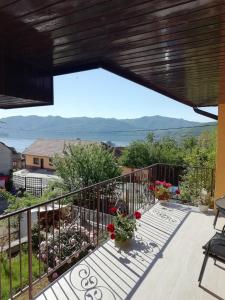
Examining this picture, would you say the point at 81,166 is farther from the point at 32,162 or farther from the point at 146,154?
the point at 32,162

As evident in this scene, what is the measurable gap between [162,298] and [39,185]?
18.8m

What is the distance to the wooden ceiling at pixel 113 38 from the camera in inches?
65.2

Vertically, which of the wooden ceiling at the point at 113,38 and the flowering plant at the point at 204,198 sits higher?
the wooden ceiling at the point at 113,38

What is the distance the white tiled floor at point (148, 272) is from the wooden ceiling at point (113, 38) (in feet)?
5.96

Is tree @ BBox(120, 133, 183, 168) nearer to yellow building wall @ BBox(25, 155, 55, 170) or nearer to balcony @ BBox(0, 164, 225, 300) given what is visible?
yellow building wall @ BBox(25, 155, 55, 170)

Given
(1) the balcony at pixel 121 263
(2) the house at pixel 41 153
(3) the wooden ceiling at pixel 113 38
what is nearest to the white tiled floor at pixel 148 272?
(1) the balcony at pixel 121 263

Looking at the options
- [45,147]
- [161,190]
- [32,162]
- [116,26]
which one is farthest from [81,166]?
[32,162]

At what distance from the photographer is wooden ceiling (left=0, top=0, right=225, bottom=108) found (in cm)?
166

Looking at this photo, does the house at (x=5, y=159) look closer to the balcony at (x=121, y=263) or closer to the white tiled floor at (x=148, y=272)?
the balcony at (x=121, y=263)

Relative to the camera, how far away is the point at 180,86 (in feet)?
12.5

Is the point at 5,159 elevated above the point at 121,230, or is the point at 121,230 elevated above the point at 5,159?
the point at 121,230

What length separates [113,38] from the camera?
2.11m

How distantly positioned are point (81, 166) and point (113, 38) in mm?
6999

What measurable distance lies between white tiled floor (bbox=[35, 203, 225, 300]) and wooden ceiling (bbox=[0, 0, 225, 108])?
1.82m
